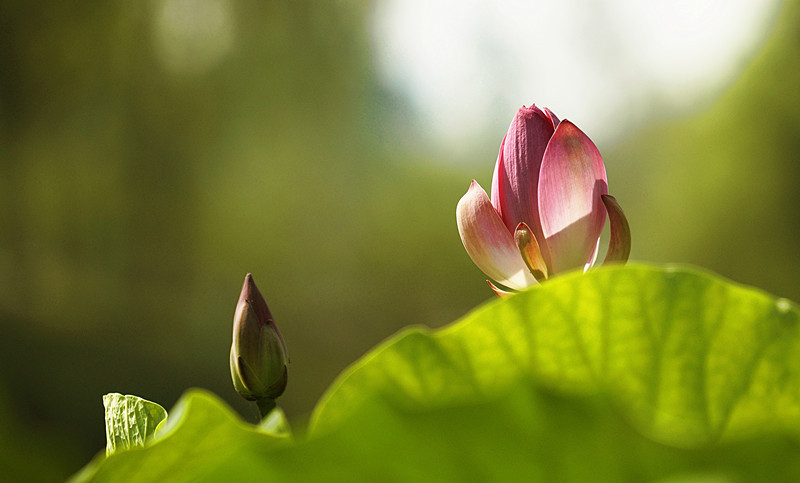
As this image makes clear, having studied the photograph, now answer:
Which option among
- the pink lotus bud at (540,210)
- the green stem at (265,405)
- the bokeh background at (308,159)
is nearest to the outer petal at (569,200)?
the pink lotus bud at (540,210)

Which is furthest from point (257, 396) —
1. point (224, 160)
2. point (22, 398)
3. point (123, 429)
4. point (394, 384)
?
point (224, 160)

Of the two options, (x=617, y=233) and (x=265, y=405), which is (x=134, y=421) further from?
(x=617, y=233)

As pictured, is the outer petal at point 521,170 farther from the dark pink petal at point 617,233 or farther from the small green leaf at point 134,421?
the small green leaf at point 134,421

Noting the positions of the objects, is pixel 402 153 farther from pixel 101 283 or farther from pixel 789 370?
pixel 789 370

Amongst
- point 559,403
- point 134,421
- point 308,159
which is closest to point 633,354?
point 559,403

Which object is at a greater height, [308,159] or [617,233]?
[308,159]
